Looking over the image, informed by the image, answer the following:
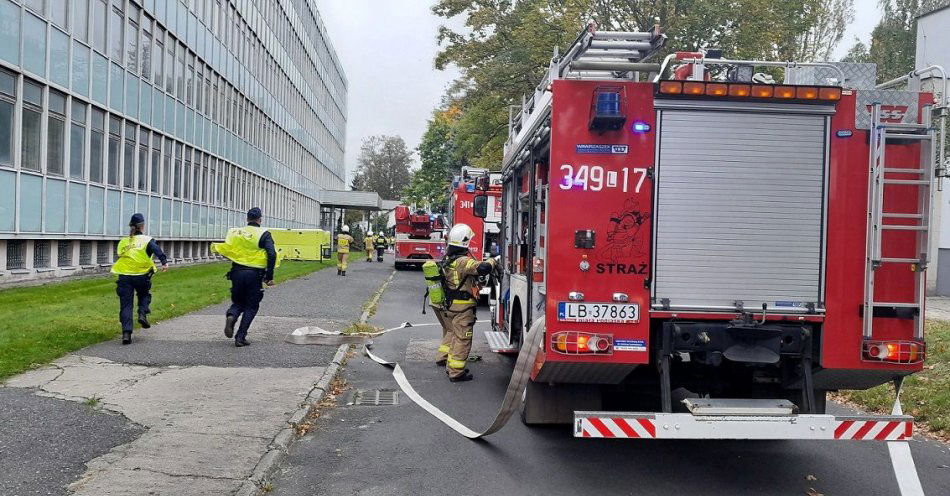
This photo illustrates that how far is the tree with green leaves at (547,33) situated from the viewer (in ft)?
75.1

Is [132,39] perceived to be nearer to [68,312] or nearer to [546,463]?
[68,312]

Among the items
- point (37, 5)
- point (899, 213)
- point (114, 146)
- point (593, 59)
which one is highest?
point (37, 5)

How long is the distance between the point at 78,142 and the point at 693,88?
19.2 m

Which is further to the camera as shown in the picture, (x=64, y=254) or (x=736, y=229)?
(x=64, y=254)

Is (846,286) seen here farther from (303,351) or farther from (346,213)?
(346,213)

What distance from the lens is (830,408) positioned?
908cm

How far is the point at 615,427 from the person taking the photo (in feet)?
17.4

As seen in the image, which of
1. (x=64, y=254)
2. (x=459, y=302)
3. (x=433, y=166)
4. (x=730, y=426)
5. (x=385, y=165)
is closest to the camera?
(x=730, y=426)

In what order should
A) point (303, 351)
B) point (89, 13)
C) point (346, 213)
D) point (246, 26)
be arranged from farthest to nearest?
point (346, 213) < point (246, 26) < point (89, 13) < point (303, 351)

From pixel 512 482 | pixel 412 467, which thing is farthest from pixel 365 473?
pixel 512 482

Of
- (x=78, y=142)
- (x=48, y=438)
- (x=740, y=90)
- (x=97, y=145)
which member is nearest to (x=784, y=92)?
(x=740, y=90)

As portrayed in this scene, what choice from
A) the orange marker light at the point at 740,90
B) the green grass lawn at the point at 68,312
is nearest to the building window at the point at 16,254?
the green grass lawn at the point at 68,312

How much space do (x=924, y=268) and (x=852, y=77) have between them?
1.46 m

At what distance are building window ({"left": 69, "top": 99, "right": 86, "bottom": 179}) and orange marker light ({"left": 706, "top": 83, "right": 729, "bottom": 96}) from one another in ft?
61.2
